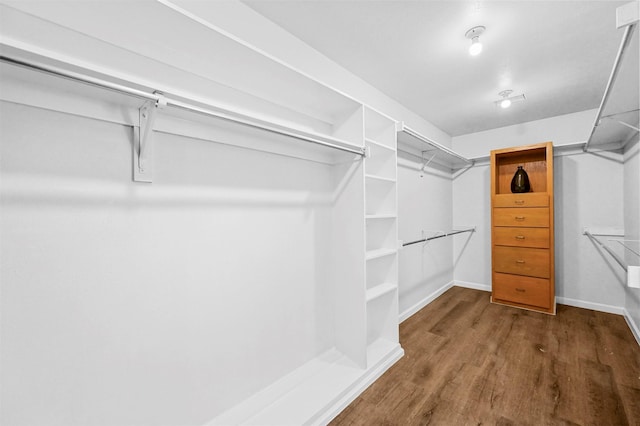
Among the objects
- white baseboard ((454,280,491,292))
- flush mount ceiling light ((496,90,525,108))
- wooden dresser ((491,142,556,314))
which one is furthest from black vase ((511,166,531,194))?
white baseboard ((454,280,491,292))

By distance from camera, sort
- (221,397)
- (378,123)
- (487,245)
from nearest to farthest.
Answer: (221,397)
(378,123)
(487,245)

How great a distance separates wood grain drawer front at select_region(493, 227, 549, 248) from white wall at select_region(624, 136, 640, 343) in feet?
2.17

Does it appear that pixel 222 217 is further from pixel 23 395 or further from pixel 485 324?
pixel 485 324

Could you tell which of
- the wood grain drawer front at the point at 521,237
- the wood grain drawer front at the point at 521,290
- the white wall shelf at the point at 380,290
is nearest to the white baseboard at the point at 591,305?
the wood grain drawer front at the point at 521,290

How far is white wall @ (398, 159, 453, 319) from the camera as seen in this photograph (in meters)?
3.06

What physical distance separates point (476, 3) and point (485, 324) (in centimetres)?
282

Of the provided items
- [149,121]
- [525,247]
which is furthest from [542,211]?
[149,121]

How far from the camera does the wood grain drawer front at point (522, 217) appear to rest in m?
3.09

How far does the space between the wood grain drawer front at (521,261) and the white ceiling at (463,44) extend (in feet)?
5.58

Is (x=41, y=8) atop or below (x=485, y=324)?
atop

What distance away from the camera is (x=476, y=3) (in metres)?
1.56

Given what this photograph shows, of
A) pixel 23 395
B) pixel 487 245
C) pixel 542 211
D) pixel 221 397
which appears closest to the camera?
pixel 23 395

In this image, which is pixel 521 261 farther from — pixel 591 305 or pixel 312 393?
pixel 312 393

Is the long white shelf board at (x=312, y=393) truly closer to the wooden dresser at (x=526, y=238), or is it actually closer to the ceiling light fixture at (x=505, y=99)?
the wooden dresser at (x=526, y=238)
